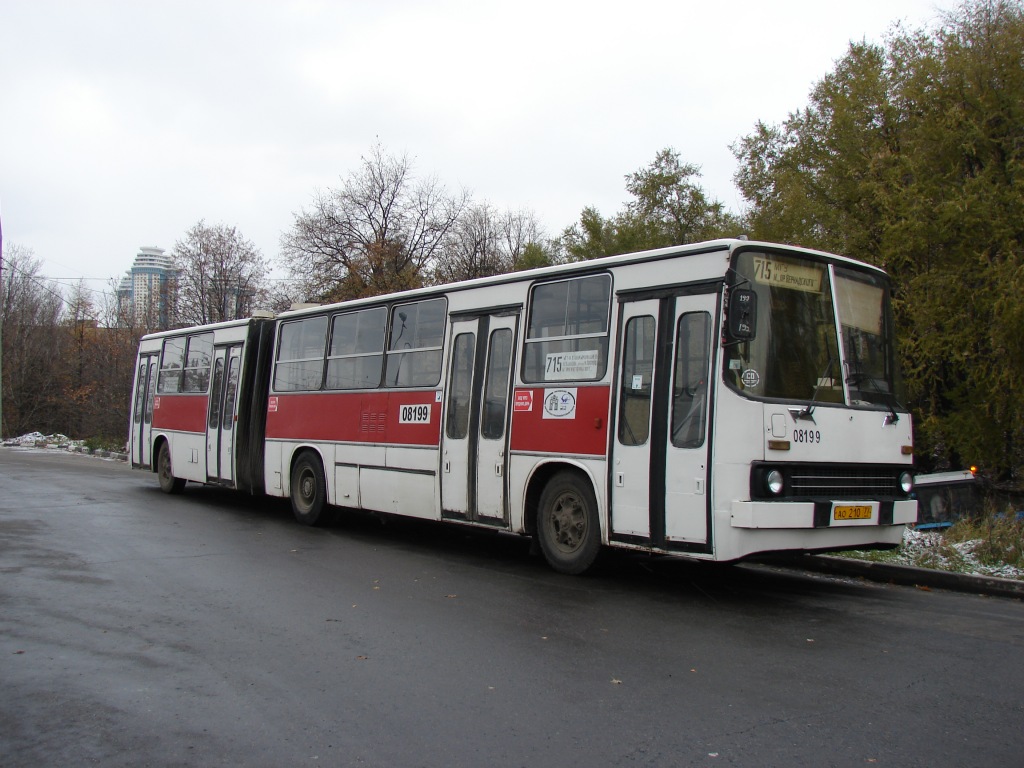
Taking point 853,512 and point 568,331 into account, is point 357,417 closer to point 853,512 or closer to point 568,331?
point 568,331

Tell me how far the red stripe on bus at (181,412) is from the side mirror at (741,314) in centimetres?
1132

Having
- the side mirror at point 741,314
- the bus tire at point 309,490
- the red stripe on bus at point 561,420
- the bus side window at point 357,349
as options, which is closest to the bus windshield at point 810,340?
the side mirror at point 741,314

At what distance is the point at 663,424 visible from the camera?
26.3 ft

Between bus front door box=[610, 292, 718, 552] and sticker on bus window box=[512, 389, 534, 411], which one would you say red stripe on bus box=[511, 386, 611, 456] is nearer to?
sticker on bus window box=[512, 389, 534, 411]

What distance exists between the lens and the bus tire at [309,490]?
42.5ft

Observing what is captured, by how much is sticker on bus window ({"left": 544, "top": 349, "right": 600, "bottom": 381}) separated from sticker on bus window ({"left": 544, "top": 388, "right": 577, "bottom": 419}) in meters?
0.14

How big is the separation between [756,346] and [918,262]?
11.8 metres

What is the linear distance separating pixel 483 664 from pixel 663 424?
3105mm

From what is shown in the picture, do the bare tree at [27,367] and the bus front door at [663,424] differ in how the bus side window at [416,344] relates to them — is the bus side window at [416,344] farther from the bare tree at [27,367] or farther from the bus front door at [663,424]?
the bare tree at [27,367]

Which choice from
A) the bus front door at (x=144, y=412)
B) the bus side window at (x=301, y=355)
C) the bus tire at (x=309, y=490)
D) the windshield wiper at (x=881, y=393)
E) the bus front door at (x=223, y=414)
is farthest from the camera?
the bus front door at (x=144, y=412)

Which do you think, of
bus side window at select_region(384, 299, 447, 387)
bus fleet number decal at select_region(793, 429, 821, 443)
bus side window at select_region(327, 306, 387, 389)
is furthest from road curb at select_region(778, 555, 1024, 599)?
bus side window at select_region(327, 306, 387, 389)

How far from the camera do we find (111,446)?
33094 mm

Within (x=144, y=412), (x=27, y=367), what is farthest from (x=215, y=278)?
(x=144, y=412)

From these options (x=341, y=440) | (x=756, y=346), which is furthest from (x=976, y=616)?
(x=341, y=440)
